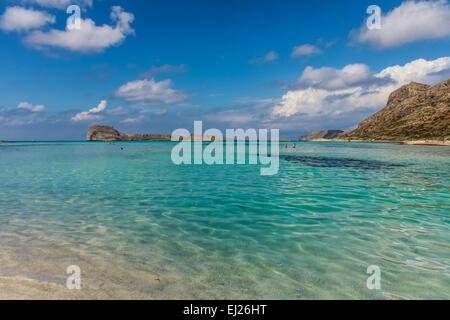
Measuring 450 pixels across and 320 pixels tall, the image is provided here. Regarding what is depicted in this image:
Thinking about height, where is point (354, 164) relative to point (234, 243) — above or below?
above

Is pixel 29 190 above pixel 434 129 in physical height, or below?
below

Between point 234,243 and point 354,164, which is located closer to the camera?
point 234,243

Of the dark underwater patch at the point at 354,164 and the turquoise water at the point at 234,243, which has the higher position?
the dark underwater patch at the point at 354,164

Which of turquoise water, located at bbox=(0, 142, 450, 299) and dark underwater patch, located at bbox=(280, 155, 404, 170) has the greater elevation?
dark underwater patch, located at bbox=(280, 155, 404, 170)

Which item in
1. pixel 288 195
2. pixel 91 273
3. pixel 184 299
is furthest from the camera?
pixel 288 195

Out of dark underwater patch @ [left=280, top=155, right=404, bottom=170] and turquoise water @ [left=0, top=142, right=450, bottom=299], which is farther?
dark underwater patch @ [left=280, top=155, right=404, bottom=170]

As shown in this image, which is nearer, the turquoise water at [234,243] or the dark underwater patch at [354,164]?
the turquoise water at [234,243]

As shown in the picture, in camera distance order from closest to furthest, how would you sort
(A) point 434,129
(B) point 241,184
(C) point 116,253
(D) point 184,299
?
(D) point 184,299 < (C) point 116,253 < (B) point 241,184 < (A) point 434,129

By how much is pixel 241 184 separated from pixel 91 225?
40.7ft

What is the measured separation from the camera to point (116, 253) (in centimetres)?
768

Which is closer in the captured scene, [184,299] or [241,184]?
[184,299]

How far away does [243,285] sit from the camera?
5898 mm
